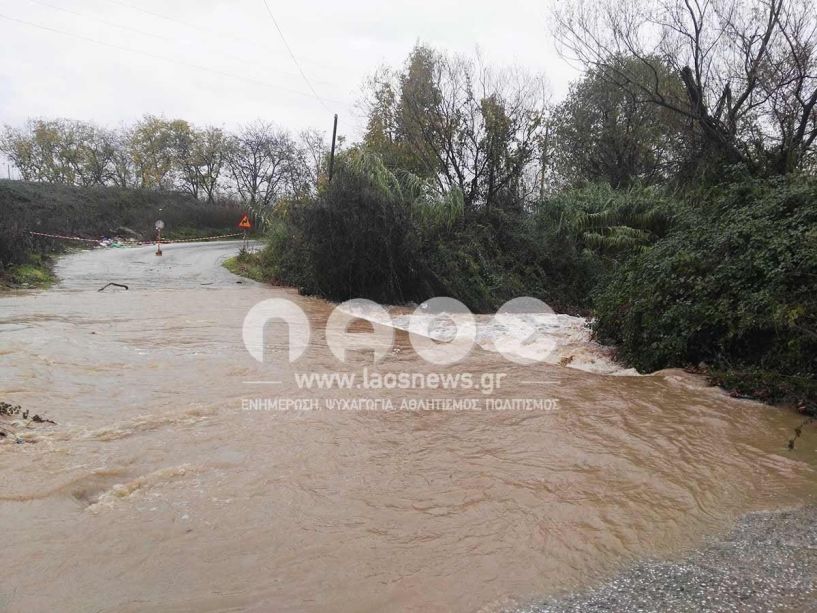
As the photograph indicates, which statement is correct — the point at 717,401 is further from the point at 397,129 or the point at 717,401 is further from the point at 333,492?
the point at 397,129

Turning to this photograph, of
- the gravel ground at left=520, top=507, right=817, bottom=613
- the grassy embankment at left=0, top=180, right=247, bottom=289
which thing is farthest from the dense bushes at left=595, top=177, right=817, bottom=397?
the grassy embankment at left=0, top=180, right=247, bottom=289

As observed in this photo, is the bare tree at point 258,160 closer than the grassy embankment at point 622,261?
No

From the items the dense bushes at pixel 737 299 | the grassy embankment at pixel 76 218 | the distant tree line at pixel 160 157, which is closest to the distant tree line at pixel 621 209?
the dense bushes at pixel 737 299

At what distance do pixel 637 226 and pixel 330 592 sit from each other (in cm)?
1562

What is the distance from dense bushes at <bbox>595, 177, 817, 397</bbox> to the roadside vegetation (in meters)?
0.03

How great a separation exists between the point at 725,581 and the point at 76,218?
34611mm

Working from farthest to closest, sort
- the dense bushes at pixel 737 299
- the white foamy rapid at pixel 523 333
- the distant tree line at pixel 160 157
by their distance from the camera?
the distant tree line at pixel 160 157 < the white foamy rapid at pixel 523 333 < the dense bushes at pixel 737 299

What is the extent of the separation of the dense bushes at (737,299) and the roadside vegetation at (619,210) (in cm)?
3

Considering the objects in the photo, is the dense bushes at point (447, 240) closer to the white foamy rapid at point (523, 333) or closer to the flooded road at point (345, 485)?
the white foamy rapid at point (523, 333)

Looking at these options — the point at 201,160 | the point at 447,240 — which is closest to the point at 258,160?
the point at 201,160

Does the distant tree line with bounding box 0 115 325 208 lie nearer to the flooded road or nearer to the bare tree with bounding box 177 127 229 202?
the bare tree with bounding box 177 127 229 202

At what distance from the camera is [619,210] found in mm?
16719

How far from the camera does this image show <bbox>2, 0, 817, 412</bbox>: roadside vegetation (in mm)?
7141

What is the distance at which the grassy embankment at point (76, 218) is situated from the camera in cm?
1587
